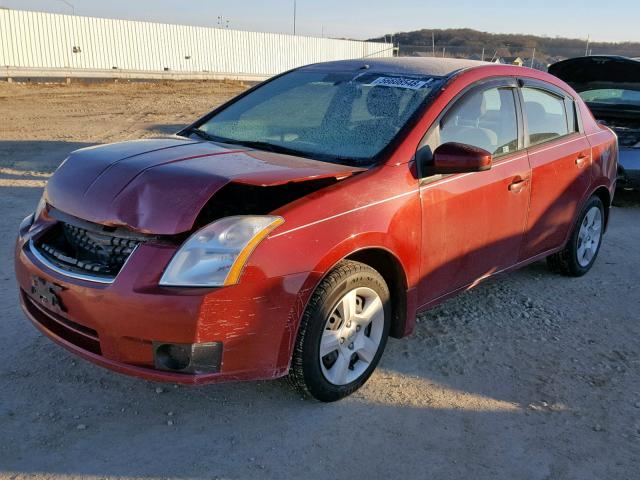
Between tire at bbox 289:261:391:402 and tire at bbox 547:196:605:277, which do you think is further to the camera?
tire at bbox 547:196:605:277

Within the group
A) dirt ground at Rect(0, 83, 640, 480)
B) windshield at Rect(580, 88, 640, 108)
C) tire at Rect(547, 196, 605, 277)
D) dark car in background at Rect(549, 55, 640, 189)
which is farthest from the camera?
windshield at Rect(580, 88, 640, 108)

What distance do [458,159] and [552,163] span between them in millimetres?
1453

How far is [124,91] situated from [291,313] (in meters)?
20.6

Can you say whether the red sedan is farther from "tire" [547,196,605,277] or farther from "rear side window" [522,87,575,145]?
"tire" [547,196,605,277]

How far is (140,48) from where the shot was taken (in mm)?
31703

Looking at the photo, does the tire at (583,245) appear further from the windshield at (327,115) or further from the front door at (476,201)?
the windshield at (327,115)

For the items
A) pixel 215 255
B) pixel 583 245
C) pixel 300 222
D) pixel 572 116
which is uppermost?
pixel 572 116

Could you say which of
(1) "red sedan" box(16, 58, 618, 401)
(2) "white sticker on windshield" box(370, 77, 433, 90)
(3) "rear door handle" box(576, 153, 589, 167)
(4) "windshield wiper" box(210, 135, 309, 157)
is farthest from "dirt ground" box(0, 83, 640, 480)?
(2) "white sticker on windshield" box(370, 77, 433, 90)

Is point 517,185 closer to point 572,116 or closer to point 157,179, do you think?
point 572,116

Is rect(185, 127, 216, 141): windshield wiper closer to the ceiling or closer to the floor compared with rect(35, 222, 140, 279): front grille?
closer to the ceiling

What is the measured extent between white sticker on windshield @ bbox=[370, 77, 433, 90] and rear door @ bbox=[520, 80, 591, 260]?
3.07ft

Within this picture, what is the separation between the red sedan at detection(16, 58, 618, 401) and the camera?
2.69 metres

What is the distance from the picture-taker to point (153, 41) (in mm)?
32250

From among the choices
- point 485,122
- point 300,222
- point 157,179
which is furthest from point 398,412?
point 485,122
